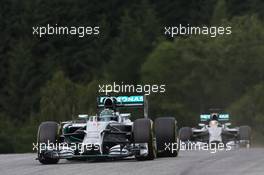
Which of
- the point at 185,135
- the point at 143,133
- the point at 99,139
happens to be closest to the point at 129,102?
the point at 143,133

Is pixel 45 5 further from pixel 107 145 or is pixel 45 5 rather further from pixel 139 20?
pixel 107 145

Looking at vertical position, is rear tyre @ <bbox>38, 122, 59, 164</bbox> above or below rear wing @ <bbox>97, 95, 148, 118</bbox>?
below

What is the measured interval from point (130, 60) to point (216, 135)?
51465 mm

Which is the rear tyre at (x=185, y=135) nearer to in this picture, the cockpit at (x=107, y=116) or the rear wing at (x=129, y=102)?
the rear wing at (x=129, y=102)

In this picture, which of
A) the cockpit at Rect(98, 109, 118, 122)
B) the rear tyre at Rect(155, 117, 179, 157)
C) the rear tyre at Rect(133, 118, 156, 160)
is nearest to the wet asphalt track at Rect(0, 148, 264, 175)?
the rear tyre at Rect(133, 118, 156, 160)

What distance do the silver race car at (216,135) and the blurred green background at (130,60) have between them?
13036mm

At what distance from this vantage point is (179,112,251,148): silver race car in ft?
124

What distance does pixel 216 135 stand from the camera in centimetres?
3847

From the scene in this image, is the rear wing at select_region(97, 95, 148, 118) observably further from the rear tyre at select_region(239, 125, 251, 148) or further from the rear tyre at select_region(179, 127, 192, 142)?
the rear tyre at select_region(239, 125, 251, 148)

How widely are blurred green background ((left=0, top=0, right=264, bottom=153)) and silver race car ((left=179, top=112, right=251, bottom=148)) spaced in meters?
13.0

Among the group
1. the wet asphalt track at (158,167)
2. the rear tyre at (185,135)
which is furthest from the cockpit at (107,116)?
the rear tyre at (185,135)

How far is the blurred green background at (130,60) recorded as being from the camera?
226ft

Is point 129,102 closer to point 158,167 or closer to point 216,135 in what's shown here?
point 158,167

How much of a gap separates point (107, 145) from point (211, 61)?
5562 centimetres
